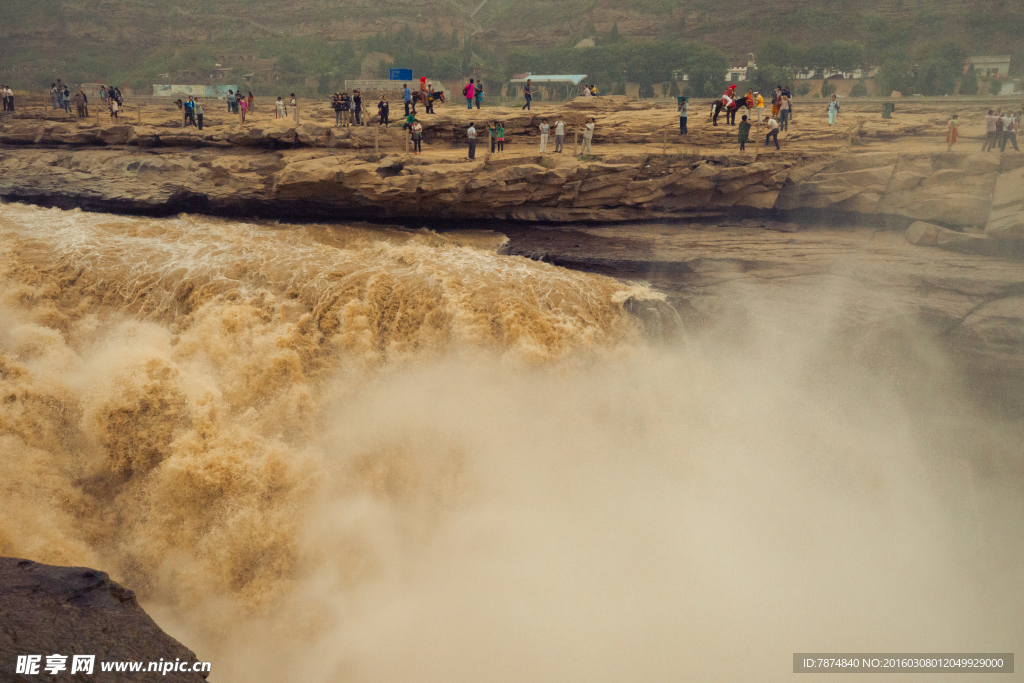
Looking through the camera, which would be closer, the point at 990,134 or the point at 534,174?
the point at 990,134

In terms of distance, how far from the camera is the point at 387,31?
32594 mm

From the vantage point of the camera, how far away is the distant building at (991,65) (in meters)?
13.0

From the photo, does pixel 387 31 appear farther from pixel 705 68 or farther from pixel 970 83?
pixel 970 83

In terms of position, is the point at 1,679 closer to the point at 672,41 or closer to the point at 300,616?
the point at 300,616

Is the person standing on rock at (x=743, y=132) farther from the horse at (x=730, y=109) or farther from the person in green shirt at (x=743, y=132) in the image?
the horse at (x=730, y=109)

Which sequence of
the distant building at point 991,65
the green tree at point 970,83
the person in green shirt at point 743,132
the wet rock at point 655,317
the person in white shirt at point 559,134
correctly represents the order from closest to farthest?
1. the wet rock at point 655,317
2. the distant building at point 991,65
3. the green tree at point 970,83
4. the person in green shirt at point 743,132
5. the person in white shirt at point 559,134

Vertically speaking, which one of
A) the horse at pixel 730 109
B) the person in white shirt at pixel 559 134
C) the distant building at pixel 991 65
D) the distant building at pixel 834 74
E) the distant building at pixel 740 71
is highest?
the distant building at pixel 740 71

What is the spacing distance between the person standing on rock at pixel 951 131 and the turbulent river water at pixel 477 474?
482 centimetres

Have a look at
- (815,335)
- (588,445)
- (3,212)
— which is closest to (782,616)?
(588,445)

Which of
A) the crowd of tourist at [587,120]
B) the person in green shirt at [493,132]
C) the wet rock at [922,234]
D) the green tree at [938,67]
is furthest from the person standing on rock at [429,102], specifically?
the wet rock at [922,234]

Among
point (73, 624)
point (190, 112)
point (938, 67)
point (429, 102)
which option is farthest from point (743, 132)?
point (190, 112)

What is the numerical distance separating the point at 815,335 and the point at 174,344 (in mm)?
10423

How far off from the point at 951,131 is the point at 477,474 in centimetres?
1143

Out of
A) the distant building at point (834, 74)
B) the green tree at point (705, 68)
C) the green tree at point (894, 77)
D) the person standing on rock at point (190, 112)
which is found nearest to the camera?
the green tree at point (894, 77)
